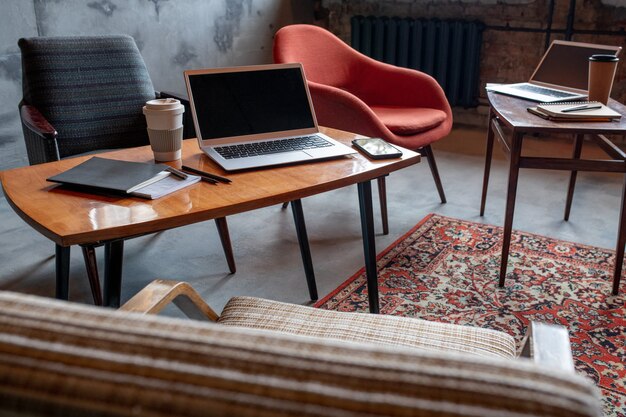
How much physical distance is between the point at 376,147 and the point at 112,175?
690mm

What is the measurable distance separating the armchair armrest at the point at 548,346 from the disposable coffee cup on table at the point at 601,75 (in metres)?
1.78

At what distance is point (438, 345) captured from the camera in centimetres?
112

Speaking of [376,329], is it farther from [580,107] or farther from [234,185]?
[580,107]

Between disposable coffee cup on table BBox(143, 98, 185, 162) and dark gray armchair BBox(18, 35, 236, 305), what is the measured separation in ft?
1.98

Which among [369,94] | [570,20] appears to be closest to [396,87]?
[369,94]

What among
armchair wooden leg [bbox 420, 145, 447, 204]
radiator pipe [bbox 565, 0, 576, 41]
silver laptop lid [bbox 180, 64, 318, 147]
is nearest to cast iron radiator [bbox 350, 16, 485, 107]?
radiator pipe [bbox 565, 0, 576, 41]

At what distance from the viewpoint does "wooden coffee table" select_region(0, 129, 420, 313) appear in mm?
1281

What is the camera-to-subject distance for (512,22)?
420 centimetres

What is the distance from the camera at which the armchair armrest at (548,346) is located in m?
0.67

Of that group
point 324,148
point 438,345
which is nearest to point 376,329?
point 438,345

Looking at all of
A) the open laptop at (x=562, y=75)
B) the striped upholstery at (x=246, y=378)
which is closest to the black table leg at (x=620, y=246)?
the open laptop at (x=562, y=75)

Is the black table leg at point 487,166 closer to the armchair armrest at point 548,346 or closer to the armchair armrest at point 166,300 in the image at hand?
the armchair armrest at point 166,300

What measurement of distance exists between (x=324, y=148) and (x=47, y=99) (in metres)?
1.19

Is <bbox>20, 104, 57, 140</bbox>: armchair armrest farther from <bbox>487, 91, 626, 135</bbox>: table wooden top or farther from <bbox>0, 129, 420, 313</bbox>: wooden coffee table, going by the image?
<bbox>487, 91, 626, 135</bbox>: table wooden top
